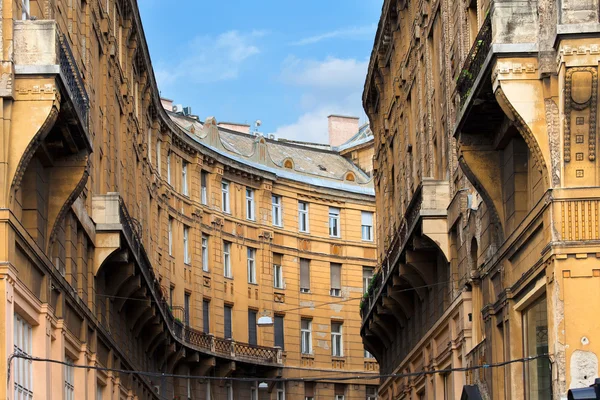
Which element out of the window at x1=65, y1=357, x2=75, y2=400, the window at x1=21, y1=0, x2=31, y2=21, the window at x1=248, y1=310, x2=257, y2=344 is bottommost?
the window at x1=65, y1=357, x2=75, y2=400

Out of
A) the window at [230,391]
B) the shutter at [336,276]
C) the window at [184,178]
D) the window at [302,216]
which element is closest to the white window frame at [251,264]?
the window at [302,216]

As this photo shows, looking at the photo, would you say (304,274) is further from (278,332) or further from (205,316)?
(205,316)

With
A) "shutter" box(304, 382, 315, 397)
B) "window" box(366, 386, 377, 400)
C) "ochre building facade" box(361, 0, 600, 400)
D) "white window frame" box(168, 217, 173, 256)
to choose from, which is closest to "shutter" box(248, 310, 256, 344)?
"shutter" box(304, 382, 315, 397)

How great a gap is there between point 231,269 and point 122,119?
2721cm

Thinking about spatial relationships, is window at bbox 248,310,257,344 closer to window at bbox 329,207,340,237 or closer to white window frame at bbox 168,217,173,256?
window at bbox 329,207,340,237

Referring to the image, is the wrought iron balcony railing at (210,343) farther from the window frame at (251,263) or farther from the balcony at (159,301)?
the window frame at (251,263)

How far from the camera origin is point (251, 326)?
75.1 meters

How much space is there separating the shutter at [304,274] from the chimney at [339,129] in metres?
14.3

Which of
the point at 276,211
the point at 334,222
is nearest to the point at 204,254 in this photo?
the point at 276,211

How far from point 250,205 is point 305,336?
7.90 meters

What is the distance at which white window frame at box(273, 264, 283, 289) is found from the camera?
252 feet

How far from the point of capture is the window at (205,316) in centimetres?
7106

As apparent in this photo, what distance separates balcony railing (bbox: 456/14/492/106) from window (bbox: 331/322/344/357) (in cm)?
5067

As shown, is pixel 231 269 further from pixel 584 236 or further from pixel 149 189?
pixel 584 236
